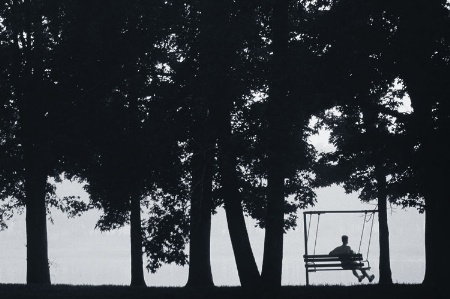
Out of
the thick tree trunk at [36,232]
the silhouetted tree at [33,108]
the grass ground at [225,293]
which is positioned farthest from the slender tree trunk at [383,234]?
the thick tree trunk at [36,232]

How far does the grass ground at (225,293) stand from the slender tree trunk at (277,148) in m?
0.75

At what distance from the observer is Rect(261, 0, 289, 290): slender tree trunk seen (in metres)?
15.5

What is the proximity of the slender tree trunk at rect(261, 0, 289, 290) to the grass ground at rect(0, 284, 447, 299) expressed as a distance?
0.75 metres

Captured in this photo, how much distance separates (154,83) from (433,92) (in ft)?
24.3

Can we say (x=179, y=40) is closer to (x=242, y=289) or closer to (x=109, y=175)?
(x=109, y=175)

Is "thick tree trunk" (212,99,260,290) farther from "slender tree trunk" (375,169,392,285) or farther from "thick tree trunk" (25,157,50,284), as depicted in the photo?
"thick tree trunk" (25,157,50,284)

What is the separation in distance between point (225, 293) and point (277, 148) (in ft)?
12.4

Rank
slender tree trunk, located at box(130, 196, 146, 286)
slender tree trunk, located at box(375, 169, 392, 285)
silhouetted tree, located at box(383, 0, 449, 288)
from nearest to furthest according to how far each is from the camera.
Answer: silhouetted tree, located at box(383, 0, 449, 288) < slender tree trunk, located at box(375, 169, 392, 285) < slender tree trunk, located at box(130, 196, 146, 286)

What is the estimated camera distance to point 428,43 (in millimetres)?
14547

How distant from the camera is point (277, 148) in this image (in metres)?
15.6

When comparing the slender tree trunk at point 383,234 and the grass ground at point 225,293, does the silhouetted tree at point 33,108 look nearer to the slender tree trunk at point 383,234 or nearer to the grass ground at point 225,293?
the grass ground at point 225,293

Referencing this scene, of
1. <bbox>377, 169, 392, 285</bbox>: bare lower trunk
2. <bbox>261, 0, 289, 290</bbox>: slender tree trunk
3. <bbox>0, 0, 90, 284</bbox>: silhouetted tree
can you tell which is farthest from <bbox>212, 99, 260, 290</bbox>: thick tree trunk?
<bbox>377, 169, 392, 285</bbox>: bare lower trunk

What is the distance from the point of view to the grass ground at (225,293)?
1552 cm

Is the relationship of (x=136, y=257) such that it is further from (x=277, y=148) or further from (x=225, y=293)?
(x=277, y=148)
